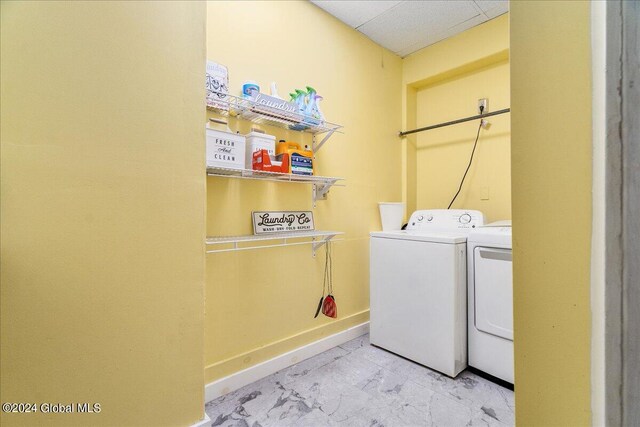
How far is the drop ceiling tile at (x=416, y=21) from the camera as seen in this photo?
2.07 metres

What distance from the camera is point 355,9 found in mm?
2105

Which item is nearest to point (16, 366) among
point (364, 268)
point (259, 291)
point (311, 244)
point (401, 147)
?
point (259, 291)

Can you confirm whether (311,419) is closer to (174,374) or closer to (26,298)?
(174,374)

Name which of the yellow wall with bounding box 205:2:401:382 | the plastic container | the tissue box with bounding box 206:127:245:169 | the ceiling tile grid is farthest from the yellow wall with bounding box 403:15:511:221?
the tissue box with bounding box 206:127:245:169

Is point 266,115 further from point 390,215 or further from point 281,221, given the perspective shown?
point 390,215

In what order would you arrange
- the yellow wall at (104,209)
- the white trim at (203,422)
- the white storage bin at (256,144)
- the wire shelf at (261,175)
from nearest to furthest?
the yellow wall at (104,209), the white trim at (203,422), the wire shelf at (261,175), the white storage bin at (256,144)

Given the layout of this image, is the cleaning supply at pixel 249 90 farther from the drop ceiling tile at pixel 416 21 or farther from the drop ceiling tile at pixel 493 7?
the drop ceiling tile at pixel 493 7

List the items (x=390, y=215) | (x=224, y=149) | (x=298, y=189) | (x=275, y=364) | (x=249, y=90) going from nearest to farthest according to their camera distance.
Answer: (x=224, y=149) < (x=249, y=90) < (x=275, y=364) < (x=298, y=189) < (x=390, y=215)

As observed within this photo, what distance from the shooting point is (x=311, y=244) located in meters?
2.06

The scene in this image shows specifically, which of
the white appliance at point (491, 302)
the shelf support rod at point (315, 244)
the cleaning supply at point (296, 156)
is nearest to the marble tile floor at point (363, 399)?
the white appliance at point (491, 302)

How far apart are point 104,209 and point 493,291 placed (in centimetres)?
189

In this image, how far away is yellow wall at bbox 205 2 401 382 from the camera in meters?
1.63

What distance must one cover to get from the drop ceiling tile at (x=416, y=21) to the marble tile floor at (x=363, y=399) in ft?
7.96

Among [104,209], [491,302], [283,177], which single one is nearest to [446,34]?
[283,177]
